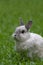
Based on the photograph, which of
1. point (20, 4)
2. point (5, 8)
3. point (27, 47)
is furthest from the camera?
point (20, 4)

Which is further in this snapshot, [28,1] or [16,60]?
[28,1]

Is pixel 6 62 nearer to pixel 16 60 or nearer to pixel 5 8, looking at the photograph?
pixel 16 60

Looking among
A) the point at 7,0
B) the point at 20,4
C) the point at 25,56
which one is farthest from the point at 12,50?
the point at 7,0

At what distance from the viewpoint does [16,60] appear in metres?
7.49

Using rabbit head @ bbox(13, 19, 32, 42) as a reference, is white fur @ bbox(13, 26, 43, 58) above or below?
below

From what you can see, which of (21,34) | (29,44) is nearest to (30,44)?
(29,44)

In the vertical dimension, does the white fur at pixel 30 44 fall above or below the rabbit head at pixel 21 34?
below

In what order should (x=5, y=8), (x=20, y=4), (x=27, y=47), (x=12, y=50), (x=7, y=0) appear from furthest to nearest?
(x=7, y=0) < (x=20, y=4) < (x=5, y=8) < (x=12, y=50) < (x=27, y=47)

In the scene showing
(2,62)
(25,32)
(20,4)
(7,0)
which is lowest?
(2,62)

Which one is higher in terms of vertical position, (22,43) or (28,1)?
(28,1)

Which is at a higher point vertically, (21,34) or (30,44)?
(21,34)

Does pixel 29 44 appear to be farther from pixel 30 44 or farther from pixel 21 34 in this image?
pixel 21 34

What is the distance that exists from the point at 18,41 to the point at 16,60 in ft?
1.63

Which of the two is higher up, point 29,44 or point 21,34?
point 21,34
